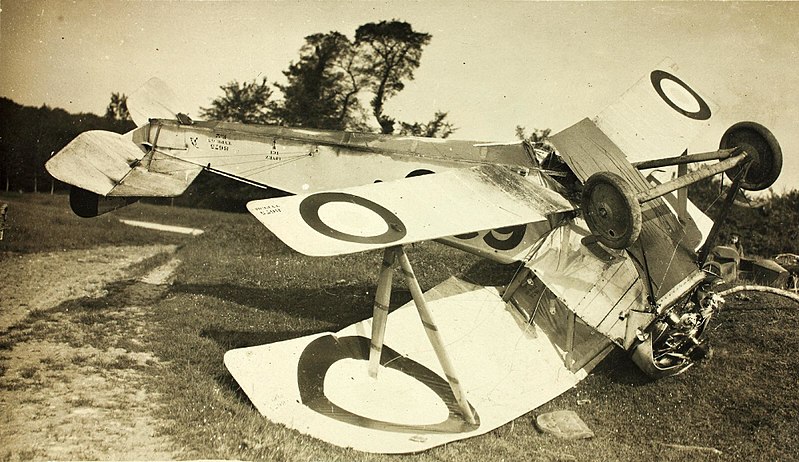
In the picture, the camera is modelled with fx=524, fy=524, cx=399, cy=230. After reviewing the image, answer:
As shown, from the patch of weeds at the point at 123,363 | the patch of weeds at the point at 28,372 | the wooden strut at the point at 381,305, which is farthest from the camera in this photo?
the patch of weeds at the point at 123,363

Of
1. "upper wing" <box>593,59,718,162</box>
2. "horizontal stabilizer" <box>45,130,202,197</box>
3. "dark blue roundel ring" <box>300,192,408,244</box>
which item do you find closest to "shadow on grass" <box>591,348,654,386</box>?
"upper wing" <box>593,59,718,162</box>

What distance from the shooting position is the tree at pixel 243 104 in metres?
12.0

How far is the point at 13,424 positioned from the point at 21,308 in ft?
9.59

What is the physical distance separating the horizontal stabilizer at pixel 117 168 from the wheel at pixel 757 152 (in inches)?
230

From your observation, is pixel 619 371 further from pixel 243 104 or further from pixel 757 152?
pixel 243 104

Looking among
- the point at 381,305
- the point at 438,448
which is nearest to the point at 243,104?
the point at 381,305

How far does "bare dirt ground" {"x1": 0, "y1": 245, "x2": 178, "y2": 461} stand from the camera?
370 centimetres

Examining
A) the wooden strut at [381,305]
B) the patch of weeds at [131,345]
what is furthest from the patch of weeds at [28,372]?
the wooden strut at [381,305]

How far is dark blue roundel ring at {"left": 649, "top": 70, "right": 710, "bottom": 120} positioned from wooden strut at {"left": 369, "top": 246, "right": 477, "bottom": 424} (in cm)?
415

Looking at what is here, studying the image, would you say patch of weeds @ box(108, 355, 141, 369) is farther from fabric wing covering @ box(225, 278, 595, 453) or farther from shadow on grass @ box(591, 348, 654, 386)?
shadow on grass @ box(591, 348, 654, 386)

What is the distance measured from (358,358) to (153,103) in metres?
4.36

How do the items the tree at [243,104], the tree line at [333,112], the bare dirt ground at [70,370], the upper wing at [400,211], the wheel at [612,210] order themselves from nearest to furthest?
1. the upper wing at [400,211]
2. the bare dirt ground at [70,370]
3. the wheel at [612,210]
4. the tree line at [333,112]
5. the tree at [243,104]

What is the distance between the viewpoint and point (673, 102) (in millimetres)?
6273

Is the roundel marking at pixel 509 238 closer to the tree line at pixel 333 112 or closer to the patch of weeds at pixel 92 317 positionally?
the tree line at pixel 333 112
